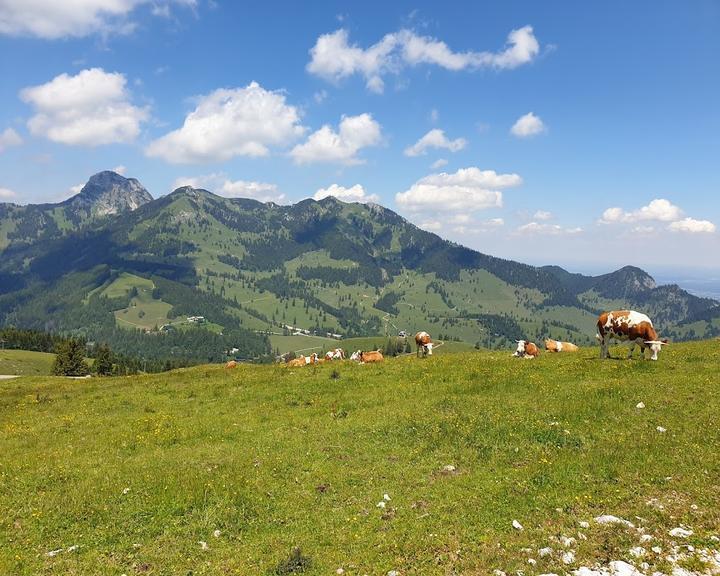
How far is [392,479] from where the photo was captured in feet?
57.1

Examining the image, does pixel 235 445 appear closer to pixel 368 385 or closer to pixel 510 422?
pixel 368 385

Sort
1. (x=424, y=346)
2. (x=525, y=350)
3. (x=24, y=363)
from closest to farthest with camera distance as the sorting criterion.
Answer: (x=525, y=350)
(x=424, y=346)
(x=24, y=363)

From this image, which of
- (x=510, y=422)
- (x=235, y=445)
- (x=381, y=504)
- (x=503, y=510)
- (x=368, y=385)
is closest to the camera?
(x=503, y=510)

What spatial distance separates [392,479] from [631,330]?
21.4 meters

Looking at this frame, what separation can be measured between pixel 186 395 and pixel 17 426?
1047 centimetres

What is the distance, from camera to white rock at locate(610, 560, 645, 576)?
9527 mm

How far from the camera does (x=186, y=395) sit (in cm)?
3450

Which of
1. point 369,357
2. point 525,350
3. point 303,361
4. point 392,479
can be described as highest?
point 525,350

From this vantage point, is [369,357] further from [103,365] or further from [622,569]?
[103,365]

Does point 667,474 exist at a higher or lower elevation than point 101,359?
higher

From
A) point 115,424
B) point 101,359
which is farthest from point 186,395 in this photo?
point 101,359

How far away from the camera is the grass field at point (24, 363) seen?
161962 mm

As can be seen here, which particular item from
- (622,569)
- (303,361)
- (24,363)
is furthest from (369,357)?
(24,363)

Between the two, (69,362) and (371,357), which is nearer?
(371,357)
